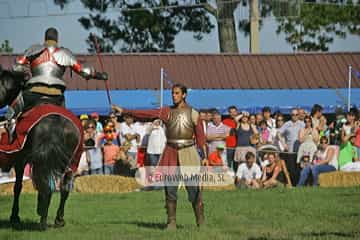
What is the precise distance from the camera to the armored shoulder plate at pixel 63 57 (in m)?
12.4

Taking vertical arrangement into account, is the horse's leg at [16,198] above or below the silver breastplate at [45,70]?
below

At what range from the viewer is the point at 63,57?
12406 millimetres

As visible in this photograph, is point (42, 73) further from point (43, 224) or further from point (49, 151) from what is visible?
point (43, 224)

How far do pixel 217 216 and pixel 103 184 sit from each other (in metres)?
5.74

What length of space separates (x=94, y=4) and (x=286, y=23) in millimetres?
13713

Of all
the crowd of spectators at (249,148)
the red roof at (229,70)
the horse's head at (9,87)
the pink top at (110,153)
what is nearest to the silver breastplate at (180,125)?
the horse's head at (9,87)

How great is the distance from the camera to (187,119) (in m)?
12.5

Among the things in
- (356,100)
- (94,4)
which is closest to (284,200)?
(356,100)

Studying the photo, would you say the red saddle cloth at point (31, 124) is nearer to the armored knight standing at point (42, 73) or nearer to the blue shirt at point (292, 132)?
the armored knight standing at point (42, 73)

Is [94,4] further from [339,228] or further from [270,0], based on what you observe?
[339,228]

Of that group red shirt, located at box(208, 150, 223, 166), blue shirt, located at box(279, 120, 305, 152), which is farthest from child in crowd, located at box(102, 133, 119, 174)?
blue shirt, located at box(279, 120, 305, 152)

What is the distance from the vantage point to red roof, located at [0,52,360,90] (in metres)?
31.2

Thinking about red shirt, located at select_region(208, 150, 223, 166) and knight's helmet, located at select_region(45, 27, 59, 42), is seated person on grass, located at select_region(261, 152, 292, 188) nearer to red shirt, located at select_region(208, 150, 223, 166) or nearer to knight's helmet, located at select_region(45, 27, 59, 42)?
red shirt, located at select_region(208, 150, 223, 166)

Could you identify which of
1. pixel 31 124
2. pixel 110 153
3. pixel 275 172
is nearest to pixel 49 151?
pixel 31 124
